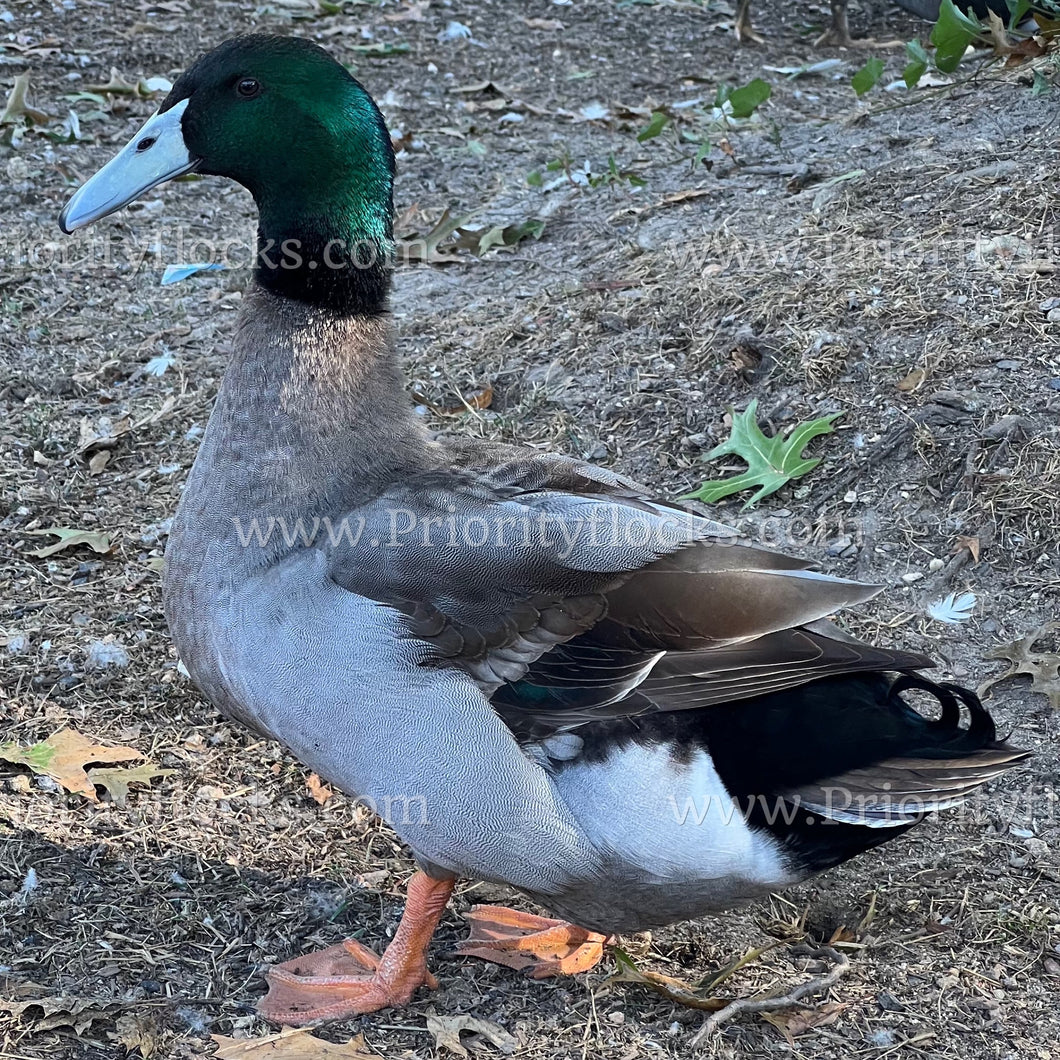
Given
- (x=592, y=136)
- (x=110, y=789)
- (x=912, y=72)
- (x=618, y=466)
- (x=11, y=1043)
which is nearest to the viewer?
(x=11, y=1043)

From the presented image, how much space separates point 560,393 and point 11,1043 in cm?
284

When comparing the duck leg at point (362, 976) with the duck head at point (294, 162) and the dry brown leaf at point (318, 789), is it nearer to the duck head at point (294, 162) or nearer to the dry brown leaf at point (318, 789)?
the dry brown leaf at point (318, 789)

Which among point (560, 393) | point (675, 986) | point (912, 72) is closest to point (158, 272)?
point (560, 393)

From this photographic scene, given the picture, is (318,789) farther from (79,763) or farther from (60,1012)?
(60,1012)

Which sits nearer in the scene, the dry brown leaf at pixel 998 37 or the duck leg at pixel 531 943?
the duck leg at pixel 531 943

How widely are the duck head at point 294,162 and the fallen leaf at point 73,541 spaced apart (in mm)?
1342

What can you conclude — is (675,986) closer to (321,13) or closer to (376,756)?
(376,756)

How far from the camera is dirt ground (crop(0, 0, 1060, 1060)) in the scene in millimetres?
2768

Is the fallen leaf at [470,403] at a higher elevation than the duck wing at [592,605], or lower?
lower

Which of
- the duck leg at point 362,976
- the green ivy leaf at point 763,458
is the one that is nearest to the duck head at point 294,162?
the duck leg at point 362,976

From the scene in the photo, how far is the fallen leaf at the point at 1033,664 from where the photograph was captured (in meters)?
3.36

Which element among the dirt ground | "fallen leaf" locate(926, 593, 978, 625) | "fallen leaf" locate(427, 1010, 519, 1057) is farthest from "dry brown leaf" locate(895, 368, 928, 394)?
"fallen leaf" locate(427, 1010, 519, 1057)

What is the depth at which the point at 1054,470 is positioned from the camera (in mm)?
3816

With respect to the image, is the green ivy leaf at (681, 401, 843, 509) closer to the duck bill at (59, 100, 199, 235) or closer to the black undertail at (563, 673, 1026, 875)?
the black undertail at (563, 673, 1026, 875)
